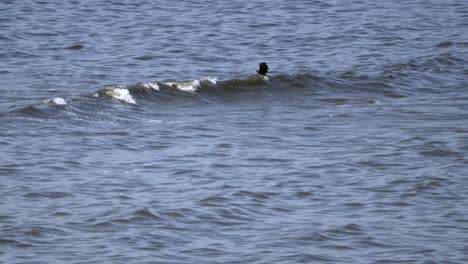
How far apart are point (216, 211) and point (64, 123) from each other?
3.89 metres

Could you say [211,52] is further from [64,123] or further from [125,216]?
[125,216]

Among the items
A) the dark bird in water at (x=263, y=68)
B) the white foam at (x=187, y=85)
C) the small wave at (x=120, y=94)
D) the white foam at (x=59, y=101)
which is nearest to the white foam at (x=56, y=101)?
the white foam at (x=59, y=101)

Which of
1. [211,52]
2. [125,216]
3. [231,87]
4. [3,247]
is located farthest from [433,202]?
[211,52]

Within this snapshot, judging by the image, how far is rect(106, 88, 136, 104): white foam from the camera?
1492 centimetres

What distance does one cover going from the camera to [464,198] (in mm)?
10680

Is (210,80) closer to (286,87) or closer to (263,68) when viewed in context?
(263,68)

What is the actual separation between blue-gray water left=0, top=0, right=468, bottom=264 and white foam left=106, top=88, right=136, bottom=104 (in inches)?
1.4

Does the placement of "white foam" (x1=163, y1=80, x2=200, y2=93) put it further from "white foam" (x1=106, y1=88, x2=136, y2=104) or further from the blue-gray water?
"white foam" (x1=106, y1=88, x2=136, y2=104)

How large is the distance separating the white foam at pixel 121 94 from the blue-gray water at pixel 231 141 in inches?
1.4

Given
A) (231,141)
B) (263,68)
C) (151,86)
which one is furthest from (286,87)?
(231,141)

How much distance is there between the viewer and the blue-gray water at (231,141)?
941 centimetres

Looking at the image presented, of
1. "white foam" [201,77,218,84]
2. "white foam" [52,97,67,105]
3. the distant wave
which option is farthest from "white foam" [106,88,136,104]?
"white foam" [201,77,218,84]

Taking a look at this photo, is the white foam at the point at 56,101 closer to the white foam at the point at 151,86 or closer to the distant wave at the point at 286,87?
the distant wave at the point at 286,87

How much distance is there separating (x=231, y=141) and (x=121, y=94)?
9.44 ft
